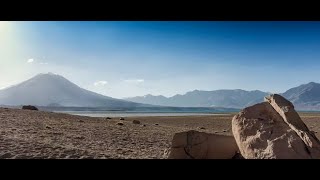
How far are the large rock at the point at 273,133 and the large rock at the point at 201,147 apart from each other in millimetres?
471

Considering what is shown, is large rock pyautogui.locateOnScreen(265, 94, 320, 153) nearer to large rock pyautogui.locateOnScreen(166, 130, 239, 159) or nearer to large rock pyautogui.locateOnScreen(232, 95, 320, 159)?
large rock pyautogui.locateOnScreen(232, 95, 320, 159)

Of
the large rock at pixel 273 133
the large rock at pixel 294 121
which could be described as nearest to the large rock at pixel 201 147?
the large rock at pixel 273 133

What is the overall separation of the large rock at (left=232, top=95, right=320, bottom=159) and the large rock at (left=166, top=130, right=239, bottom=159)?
47 cm

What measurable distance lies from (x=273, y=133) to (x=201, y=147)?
1.63 m

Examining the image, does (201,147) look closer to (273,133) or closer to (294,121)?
(273,133)

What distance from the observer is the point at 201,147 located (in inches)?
333

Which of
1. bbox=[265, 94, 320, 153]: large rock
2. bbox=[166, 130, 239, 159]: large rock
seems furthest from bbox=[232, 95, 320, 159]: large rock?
bbox=[166, 130, 239, 159]: large rock

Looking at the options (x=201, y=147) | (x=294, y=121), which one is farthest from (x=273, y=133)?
(x=201, y=147)

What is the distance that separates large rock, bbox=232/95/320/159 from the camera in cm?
727
